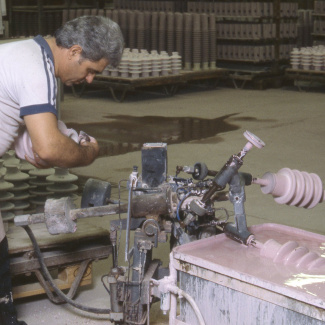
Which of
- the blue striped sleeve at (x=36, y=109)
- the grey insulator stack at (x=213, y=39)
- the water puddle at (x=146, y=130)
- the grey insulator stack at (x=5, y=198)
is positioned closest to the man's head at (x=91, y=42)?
the blue striped sleeve at (x=36, y=109)

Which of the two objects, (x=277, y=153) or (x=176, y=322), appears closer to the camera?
(x=176, y=322)

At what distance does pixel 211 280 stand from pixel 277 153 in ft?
18.6

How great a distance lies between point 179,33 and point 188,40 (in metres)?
0.22

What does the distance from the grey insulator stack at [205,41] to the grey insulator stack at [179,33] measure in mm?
409

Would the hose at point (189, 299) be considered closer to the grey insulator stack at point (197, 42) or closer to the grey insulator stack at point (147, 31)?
the grey insulator stack at point (197, 42)

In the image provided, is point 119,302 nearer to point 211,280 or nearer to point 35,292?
point 211,280

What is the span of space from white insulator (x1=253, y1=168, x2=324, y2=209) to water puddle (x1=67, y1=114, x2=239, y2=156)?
5.46 metres

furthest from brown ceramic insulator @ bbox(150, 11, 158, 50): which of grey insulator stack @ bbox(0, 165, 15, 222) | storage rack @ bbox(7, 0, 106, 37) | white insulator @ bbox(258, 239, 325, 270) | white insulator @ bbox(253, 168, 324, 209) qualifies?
white insulator @ bbox(258, 239, 325, 270)

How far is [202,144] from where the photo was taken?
874cm

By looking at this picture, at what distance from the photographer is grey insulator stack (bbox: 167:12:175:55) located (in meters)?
12.9

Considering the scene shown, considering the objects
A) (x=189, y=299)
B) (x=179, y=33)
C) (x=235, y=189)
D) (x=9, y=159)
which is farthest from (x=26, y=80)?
(x=179, y=33)

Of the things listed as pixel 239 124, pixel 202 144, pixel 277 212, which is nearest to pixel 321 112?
pixel 239 124

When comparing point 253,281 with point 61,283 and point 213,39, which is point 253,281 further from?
point 213,39

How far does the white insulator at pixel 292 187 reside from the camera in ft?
9.39
